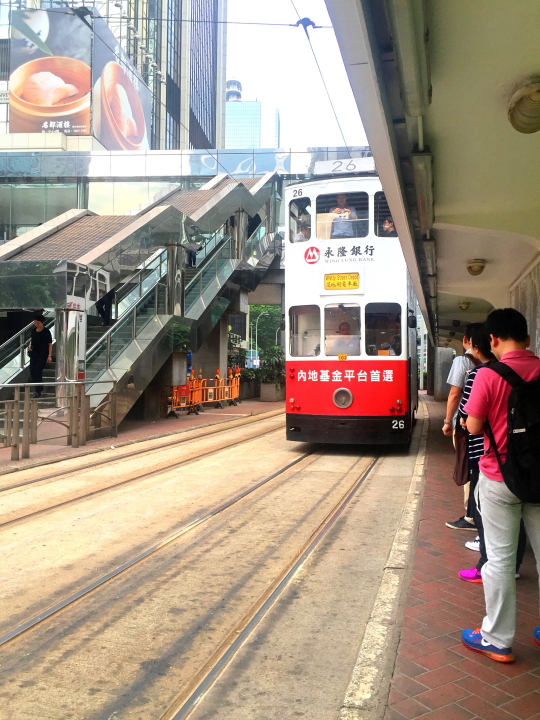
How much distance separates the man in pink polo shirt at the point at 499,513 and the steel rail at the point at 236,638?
138 cm

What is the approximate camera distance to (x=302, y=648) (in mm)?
3764

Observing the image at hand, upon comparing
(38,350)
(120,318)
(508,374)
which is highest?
(120,318)

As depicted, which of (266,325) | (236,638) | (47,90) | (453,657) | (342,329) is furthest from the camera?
(266,325)

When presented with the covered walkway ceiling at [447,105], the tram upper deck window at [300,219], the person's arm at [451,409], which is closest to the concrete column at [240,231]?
the tram upper deck window at [300,219]

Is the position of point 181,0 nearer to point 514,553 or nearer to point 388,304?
point 388,304

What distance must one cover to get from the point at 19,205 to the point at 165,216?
19.5 meters

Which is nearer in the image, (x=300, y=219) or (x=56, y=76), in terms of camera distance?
(x=300, y=219)

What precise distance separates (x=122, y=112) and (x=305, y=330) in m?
42.9

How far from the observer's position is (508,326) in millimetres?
3541

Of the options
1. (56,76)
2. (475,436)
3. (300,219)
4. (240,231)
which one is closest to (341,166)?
(240,231)

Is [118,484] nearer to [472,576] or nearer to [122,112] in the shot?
[472,576]

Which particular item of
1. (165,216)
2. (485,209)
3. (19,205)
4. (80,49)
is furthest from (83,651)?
(80,49)

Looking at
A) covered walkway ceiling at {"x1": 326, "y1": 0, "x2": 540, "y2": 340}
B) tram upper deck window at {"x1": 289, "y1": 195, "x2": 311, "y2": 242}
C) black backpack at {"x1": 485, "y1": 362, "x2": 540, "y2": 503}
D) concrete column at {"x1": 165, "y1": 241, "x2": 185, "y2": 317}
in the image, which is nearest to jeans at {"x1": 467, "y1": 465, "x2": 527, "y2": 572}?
black backpack at {"x1": 485, "y1": 362, "x2": 540, "y2": 503}

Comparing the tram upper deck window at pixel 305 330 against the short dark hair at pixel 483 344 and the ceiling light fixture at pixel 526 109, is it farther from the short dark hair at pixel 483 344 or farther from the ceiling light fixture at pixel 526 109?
the ceiling light fixture at pixel 526 109
